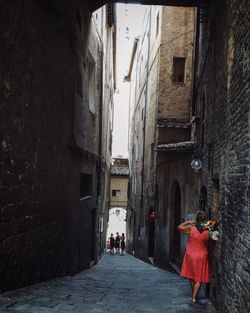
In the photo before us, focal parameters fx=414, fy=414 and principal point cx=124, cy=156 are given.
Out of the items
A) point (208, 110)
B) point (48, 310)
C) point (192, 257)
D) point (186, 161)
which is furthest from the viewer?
point (186, 161)

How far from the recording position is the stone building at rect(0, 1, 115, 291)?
6172 millimetres

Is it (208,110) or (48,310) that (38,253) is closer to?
(48,310)

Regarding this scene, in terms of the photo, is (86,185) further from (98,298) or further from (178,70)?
(178,70)

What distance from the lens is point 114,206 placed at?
34.0m

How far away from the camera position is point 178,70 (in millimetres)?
16719

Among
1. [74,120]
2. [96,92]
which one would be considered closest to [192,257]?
[74,120]

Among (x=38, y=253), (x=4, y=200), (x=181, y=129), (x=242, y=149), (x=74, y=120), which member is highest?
(x=181, y=129)

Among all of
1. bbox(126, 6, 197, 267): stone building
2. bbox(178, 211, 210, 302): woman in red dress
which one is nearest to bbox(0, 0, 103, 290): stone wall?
bbox(178, 211, 210, 302): woman in red dress

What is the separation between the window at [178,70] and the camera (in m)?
16.6

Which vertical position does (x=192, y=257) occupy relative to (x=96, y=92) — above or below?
below

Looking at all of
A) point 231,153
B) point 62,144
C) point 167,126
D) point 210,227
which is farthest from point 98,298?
point 167,126

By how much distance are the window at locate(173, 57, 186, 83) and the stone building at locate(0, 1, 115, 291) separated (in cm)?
A: 549

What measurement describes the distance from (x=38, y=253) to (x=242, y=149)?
441cm

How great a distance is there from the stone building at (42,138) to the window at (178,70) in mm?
5490
